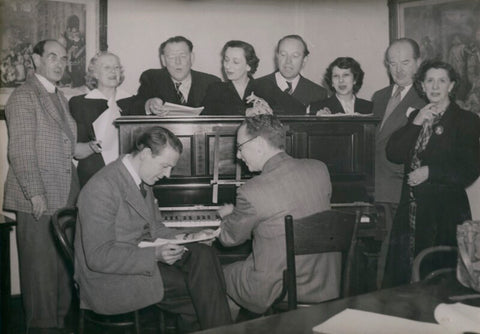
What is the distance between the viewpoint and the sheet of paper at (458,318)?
1.24 metres

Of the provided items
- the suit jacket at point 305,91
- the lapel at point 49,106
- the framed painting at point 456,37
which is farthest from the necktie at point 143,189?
the framed painting at point 456,37

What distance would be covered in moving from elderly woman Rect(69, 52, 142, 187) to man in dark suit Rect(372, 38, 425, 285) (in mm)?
2019

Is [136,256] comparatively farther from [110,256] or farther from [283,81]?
[283,81]

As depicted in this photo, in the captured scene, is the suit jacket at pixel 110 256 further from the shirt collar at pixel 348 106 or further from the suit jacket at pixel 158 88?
the shirt collar at pixel 348 106

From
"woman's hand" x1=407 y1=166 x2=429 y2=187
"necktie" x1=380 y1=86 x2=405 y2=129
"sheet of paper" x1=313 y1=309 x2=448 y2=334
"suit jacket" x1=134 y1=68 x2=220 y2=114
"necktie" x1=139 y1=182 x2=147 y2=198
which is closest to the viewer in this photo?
Result: "sheet of paper" x1=313 y1=309 x2=448 y2=334

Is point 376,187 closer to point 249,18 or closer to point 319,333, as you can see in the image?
point 249,18

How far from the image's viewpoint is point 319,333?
1205 mm

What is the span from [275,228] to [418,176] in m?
1.86

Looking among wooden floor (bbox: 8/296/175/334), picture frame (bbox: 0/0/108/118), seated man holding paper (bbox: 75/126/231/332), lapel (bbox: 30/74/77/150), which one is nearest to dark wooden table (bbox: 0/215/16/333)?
wooden floor (bbox: 8/296/175/334)

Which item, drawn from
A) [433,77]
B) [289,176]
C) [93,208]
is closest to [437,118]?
[433,77]

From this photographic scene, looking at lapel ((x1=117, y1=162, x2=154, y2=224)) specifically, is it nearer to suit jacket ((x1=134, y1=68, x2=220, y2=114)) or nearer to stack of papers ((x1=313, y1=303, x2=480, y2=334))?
stack of papers ((x1=313, y1=303, x2=480, y2=334))

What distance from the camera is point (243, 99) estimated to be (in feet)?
13.6

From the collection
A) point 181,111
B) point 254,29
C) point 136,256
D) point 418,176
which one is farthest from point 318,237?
point 254,29

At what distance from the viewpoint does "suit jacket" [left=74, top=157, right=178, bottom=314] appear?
2285 mm
